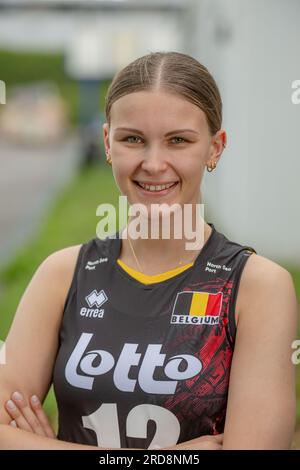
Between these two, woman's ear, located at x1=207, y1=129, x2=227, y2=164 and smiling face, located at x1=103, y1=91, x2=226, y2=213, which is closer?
smiling face, located at x1=103, y1=91, x2=226, y2=213

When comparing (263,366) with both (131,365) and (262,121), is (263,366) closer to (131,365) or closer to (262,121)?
(131,365)

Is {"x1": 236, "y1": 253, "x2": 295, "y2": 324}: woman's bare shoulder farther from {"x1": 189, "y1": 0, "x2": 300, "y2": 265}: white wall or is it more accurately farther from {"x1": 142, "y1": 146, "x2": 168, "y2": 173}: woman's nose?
{"x1": 189, "y1": 0, "x2": 300, "y2": 265}: white wall

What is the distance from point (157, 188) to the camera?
2061mm

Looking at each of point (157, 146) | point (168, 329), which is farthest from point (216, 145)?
point (168, 329)

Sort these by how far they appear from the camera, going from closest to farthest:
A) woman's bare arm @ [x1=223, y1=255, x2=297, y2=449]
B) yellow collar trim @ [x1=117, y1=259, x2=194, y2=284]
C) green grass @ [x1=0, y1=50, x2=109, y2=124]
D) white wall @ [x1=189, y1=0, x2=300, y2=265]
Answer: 1. woman's bare arm @ [x1=223, y1=255, x2=297, y2=449]
2. yellow collar trim @ [x1=117, y1=259, x2=194, y2=284]
3. white wall @ [x1=189, y1=0, x2=300, y2=265]
4. green grass @ [x1=0, y1=50, x2=109, y2=124]

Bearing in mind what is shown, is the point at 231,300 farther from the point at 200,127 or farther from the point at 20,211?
the point at 20,211

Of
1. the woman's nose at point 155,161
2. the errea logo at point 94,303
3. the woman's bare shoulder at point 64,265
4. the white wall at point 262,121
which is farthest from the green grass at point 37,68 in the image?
the woman's nose at point 155,161

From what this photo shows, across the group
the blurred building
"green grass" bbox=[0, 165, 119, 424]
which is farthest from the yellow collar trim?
the blurred building

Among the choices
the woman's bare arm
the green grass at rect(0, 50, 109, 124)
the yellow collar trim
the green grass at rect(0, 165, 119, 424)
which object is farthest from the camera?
the green grass at rect(0, 50, 109, 124)

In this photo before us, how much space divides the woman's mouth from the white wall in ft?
20.2

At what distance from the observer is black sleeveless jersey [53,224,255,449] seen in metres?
2.02

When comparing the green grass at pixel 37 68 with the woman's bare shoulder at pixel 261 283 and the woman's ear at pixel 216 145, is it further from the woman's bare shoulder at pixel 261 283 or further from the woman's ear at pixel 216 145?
the woman's bare shoulder at pixel 261 283

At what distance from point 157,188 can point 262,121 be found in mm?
6412
